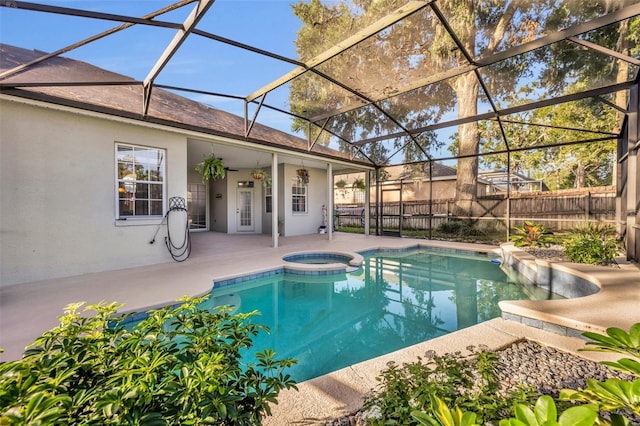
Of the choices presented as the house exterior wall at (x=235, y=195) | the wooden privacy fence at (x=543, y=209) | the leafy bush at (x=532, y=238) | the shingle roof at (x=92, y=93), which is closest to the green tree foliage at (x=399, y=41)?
the shingle roof at (x=92, y=93)

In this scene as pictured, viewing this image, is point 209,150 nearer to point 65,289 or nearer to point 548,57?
point 65,289

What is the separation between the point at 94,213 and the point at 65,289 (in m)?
1.62

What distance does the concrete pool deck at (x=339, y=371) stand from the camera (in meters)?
1.91

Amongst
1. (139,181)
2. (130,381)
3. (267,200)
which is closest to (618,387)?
(130,381)

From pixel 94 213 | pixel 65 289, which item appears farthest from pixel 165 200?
pixel 65 289

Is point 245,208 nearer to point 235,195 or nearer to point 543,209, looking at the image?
point 235,195

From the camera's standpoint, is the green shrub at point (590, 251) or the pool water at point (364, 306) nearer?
the pool water at point (364, 306)

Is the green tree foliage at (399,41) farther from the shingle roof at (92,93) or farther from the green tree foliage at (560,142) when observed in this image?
the green tree foliage at (560,142)

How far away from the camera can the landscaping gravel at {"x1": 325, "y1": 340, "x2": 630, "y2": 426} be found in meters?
2.04

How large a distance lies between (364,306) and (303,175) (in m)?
6.80

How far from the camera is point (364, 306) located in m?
4.64

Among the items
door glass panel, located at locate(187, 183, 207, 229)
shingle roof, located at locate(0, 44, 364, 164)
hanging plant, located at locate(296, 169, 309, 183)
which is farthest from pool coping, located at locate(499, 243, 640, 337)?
door glass panel, located at locate(187, 183, 207, 229)

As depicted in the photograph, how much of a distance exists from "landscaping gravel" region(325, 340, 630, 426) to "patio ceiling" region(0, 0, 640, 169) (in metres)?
4.25

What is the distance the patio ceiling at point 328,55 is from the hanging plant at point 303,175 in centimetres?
276
